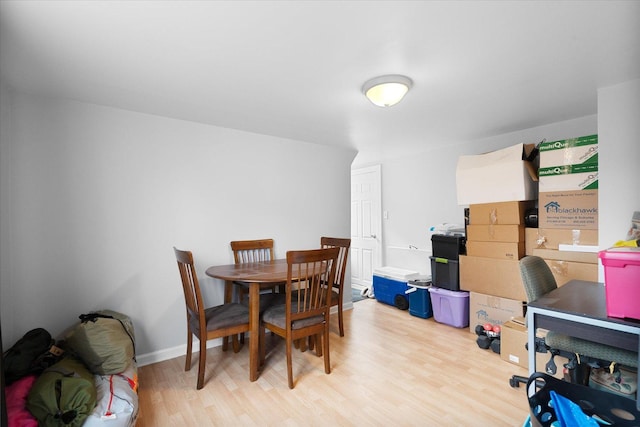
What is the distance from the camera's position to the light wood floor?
1.87 m

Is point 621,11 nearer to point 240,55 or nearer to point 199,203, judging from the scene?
point 240,55

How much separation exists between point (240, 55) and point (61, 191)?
1.77 metres

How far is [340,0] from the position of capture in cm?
128

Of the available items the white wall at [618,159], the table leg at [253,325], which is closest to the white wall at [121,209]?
the table leg at [253,325]

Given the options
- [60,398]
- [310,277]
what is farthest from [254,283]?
[60,398]

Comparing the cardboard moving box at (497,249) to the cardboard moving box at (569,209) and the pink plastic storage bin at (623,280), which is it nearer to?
the cardboard moving box at (569,209)

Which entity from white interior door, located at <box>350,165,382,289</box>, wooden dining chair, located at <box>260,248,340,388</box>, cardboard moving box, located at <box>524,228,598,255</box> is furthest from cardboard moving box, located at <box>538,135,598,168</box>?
white interior door, located at <box>350,165,382,289</box>

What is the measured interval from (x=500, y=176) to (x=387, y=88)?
168 cm

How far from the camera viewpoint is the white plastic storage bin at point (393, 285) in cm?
388

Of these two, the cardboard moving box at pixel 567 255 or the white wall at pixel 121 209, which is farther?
the cardboard moving box at pixel 567 255

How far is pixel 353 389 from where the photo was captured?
2172mm

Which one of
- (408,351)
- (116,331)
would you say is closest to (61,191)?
(116,331)

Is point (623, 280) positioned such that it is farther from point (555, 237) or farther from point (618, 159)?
point (555, 237)

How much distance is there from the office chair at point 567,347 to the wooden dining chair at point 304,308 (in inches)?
50.6
